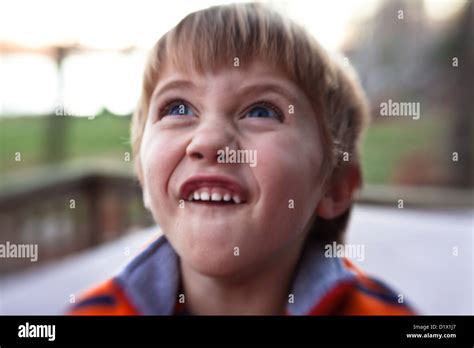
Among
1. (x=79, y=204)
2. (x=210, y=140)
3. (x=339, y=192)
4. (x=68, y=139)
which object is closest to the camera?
(x=210, y=140)

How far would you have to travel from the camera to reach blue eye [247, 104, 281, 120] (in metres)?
0.89

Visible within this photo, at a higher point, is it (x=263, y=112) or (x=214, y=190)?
(x=263, y=112)

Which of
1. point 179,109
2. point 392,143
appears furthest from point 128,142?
point 392,143

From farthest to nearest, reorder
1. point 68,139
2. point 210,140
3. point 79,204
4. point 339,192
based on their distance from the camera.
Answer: point 79,204, point 68,139, point 339,192, point 210,140

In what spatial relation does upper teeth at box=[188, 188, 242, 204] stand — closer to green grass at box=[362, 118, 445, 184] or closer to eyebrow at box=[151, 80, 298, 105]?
eyebrow at box=[151, 80, 298, 105]

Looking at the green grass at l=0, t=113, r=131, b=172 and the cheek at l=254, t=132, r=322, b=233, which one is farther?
the green grass at l=0, t=113, r=131, b=172

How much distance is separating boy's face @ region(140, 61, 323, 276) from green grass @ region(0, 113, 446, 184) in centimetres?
14

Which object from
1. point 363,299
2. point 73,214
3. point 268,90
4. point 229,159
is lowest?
point 363,299

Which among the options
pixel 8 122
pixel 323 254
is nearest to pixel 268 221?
pixel 323 254

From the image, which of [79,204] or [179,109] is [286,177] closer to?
[179,109]

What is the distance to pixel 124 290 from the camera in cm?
98

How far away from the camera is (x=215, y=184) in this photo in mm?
881

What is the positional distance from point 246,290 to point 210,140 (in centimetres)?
28

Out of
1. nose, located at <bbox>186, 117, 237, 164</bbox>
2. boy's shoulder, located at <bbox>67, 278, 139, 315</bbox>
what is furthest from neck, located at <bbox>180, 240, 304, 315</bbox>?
nose, located at <bbox>186, 117, 237, 164</bbox>
